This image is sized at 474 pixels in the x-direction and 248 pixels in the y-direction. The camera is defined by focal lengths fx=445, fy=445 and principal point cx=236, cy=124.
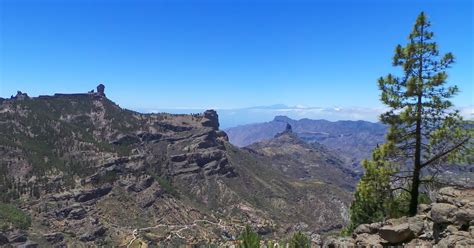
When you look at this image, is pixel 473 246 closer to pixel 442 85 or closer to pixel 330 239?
pixel 330 239

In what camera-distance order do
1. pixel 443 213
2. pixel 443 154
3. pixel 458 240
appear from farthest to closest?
pixel 443 154 → pixel 443 213 → pixel 458 240

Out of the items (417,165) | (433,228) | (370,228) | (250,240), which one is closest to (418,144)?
(417,165)

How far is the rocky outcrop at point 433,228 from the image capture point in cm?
3328

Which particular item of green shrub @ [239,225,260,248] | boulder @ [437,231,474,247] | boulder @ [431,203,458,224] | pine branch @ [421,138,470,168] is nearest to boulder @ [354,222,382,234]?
boulder @ [431,203,458,224]

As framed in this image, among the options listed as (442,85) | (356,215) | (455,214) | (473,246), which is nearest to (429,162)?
(442,85)

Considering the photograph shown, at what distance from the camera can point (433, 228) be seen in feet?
116

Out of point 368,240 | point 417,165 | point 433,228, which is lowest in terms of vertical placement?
point 368,240

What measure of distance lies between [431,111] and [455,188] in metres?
7.62

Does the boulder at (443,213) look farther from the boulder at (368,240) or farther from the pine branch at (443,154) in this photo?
the pine branch at (443,154)

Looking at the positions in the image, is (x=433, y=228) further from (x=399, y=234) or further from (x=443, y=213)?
(x=399, y=234)

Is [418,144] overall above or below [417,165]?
above

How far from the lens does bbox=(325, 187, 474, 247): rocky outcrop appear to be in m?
33.3

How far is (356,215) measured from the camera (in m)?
75.0

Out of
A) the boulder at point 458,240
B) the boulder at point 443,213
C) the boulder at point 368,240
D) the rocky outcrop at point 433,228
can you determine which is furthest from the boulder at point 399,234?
the boulder at point 458,240
